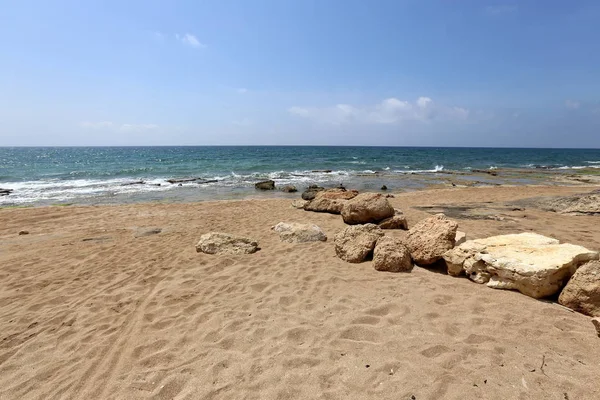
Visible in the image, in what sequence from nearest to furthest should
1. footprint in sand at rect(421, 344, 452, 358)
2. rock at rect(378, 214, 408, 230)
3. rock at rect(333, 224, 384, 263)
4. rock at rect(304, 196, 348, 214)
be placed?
footprint in sand at rect(421, 344, 452, 358), rock at rect(333, 224, 384, 263), rock at rect(378, 214, 408, 230), rock at rect(304, 196, 348, 214)

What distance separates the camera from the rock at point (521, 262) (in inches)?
159

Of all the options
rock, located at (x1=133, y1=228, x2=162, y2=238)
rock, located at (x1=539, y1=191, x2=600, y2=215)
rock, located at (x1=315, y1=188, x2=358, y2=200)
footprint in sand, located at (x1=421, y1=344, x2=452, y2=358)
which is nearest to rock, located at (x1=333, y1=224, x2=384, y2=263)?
footprint in sand, located at (x1=421, y1=344, x2=452, y2=358)

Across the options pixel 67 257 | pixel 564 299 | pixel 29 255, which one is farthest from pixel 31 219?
pixel 564 299

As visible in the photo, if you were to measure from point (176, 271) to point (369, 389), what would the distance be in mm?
4113

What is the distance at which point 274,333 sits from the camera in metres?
3.61

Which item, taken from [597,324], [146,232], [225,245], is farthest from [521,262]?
[146,232]

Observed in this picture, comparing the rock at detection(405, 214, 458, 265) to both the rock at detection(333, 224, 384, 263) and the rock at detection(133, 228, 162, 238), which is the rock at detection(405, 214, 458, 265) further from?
the rock at detection(133, 228, 162, 238)

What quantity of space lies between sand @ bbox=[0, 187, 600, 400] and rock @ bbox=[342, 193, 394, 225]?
7.70 ft

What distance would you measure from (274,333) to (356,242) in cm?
282

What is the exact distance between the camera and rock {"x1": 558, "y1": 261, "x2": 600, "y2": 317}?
3641mm

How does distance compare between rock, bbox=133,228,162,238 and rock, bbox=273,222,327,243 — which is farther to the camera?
rock, bbox=133,228,162,238

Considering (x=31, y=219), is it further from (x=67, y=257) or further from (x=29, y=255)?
(x=67, y=257)

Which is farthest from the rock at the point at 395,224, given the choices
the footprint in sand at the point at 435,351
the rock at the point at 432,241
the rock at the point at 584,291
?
the footprint in sand at the point at 435,351

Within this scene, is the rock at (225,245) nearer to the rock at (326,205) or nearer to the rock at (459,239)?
the rock at (459,239)
